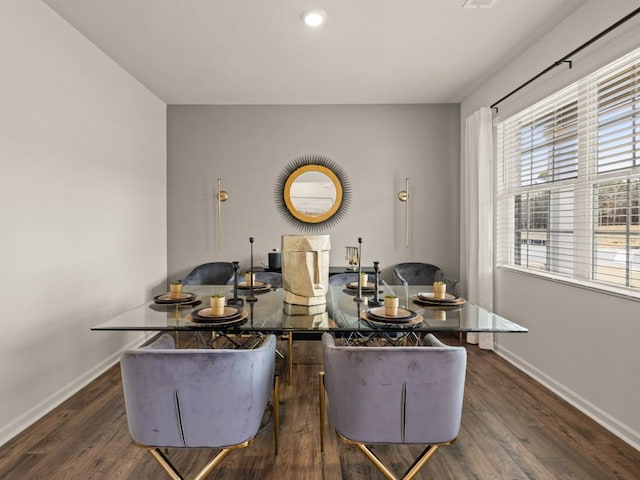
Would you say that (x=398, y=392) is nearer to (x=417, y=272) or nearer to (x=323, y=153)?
(x=417, y=272)

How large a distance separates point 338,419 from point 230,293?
1.29 metres

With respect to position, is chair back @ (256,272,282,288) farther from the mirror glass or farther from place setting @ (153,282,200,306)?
the mirror glass

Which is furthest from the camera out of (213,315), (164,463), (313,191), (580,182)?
(313,191)

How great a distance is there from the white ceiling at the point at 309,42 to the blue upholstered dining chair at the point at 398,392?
2.25 m

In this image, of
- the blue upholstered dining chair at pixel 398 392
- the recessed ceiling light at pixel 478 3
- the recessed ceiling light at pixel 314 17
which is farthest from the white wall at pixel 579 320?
the recessed ceiling light at pixel 314 17

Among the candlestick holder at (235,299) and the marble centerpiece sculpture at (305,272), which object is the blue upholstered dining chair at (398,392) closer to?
the marble centerpiece sculpture at (305,272)

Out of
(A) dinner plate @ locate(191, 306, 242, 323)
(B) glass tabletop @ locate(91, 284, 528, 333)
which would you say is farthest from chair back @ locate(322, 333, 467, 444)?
(A) dinner plate @ locate(191, 306, 242, 323)

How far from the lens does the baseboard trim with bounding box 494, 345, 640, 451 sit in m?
2.03

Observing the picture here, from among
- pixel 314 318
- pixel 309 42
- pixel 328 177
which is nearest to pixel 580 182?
pixel 314 318

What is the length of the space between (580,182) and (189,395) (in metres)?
2.77

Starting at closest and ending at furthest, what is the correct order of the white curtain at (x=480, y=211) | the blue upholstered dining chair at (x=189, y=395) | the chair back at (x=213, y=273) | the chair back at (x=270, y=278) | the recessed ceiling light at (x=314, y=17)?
the blue upholstered dining chair at (x=189, y=395)
the recessed ceiling light at (x=314, y=17)
the chair back at (x=270, y=278)
the white curtain at (x=480, y=211)
the chair back at (x=213, y=273)

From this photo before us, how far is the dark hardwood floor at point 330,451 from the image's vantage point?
1.78 meters

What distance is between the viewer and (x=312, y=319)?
1.82 metres

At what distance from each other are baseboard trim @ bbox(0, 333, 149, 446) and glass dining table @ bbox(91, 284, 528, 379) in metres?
0.26
